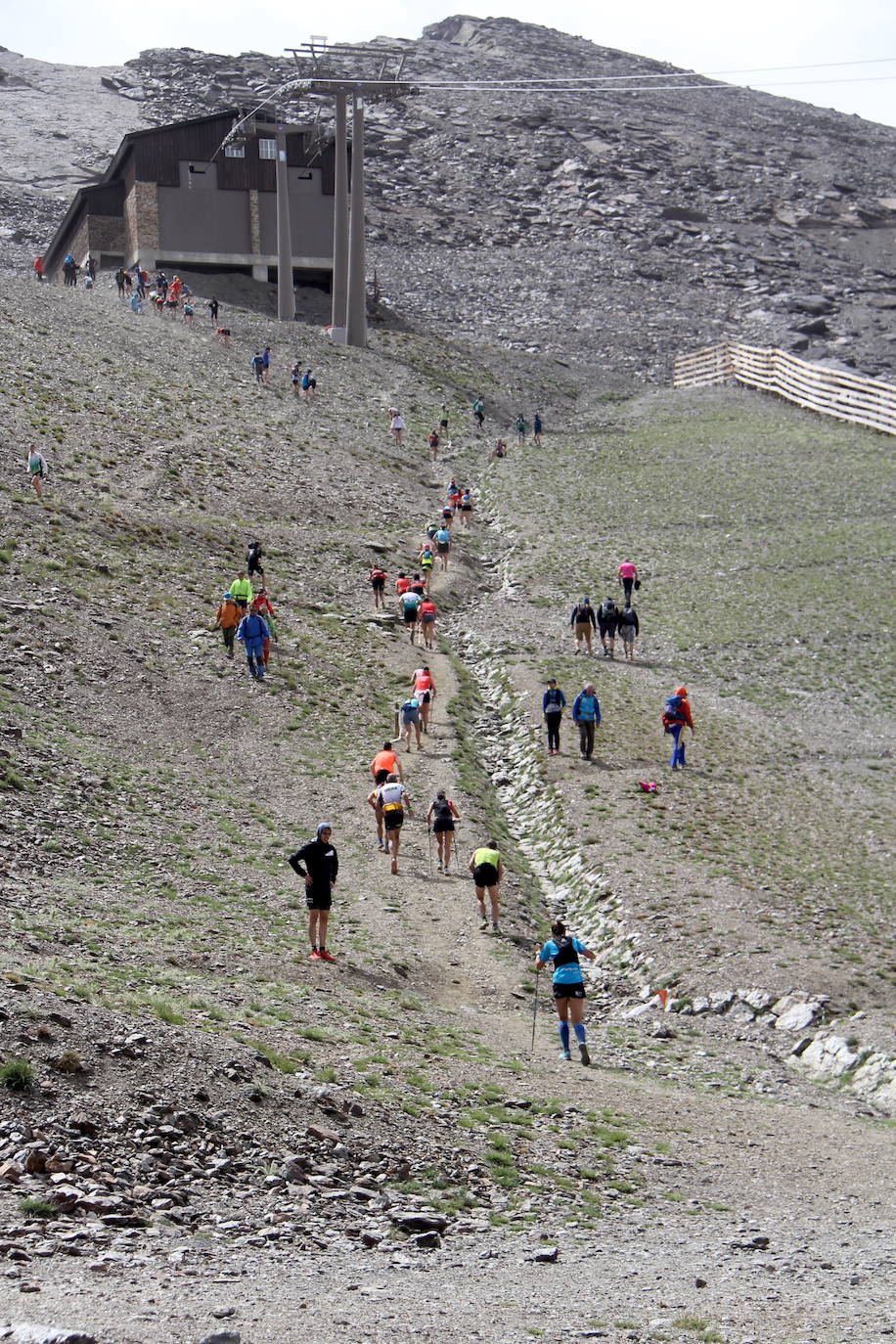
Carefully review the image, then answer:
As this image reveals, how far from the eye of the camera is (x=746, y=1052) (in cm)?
1889

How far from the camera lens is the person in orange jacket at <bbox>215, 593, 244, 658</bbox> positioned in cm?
3173

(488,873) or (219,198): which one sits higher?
(219,198)

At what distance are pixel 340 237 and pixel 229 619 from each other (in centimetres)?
4249

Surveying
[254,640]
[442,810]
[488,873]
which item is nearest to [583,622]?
[254,640]

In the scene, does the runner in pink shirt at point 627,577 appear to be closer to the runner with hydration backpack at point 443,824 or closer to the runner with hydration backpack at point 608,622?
the runner with hydration backpack at point 608,622

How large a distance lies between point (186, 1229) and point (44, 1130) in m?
1.45

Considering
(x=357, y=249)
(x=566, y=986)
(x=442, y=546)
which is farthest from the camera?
(x=357, y=249)

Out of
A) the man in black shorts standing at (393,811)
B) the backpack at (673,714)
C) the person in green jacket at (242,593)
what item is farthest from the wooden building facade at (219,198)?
the man in black shorts standing at (393,811)

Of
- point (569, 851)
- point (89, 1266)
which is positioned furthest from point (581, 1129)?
point (569, 851)

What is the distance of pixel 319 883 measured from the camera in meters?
18.8

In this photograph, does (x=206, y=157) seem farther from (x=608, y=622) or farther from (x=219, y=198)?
(x=608, y=622)

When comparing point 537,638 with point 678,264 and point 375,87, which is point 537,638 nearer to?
point 375,87

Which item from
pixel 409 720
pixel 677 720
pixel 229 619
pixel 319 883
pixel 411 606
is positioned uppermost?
pixel 411 606

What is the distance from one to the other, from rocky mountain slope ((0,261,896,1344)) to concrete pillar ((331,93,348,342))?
17723 millimetres
